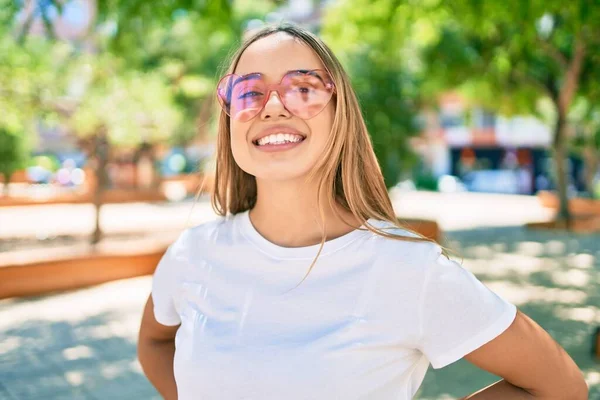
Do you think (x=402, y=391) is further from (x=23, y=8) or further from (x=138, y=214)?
(x=138, y=214)

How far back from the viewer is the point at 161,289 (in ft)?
5.63

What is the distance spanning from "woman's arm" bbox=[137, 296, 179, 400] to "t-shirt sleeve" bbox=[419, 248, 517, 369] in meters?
0.76

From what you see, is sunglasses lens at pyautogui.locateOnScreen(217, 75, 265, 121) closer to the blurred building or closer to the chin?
the chin

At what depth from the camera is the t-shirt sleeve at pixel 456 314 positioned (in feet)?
4.26

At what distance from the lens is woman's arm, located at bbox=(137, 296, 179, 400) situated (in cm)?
178

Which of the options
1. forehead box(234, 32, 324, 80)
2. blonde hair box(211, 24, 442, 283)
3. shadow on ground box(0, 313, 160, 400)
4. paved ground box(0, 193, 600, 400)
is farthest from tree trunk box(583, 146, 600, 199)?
forehead box(234, 32, 324, 80)

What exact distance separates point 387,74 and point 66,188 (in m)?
18.1

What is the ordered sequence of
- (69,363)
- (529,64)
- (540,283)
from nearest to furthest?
(69,363)
(540,283)
(529,64)

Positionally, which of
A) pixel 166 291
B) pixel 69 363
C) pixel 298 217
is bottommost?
pixel 69 363

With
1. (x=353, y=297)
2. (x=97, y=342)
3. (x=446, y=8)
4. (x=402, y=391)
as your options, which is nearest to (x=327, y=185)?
(x=353, y=297)

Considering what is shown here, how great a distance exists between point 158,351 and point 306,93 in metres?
0.86

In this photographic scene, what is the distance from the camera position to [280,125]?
150cm

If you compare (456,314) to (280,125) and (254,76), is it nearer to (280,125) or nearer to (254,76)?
(280,125)

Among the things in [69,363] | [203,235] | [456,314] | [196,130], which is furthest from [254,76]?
[196,130]
